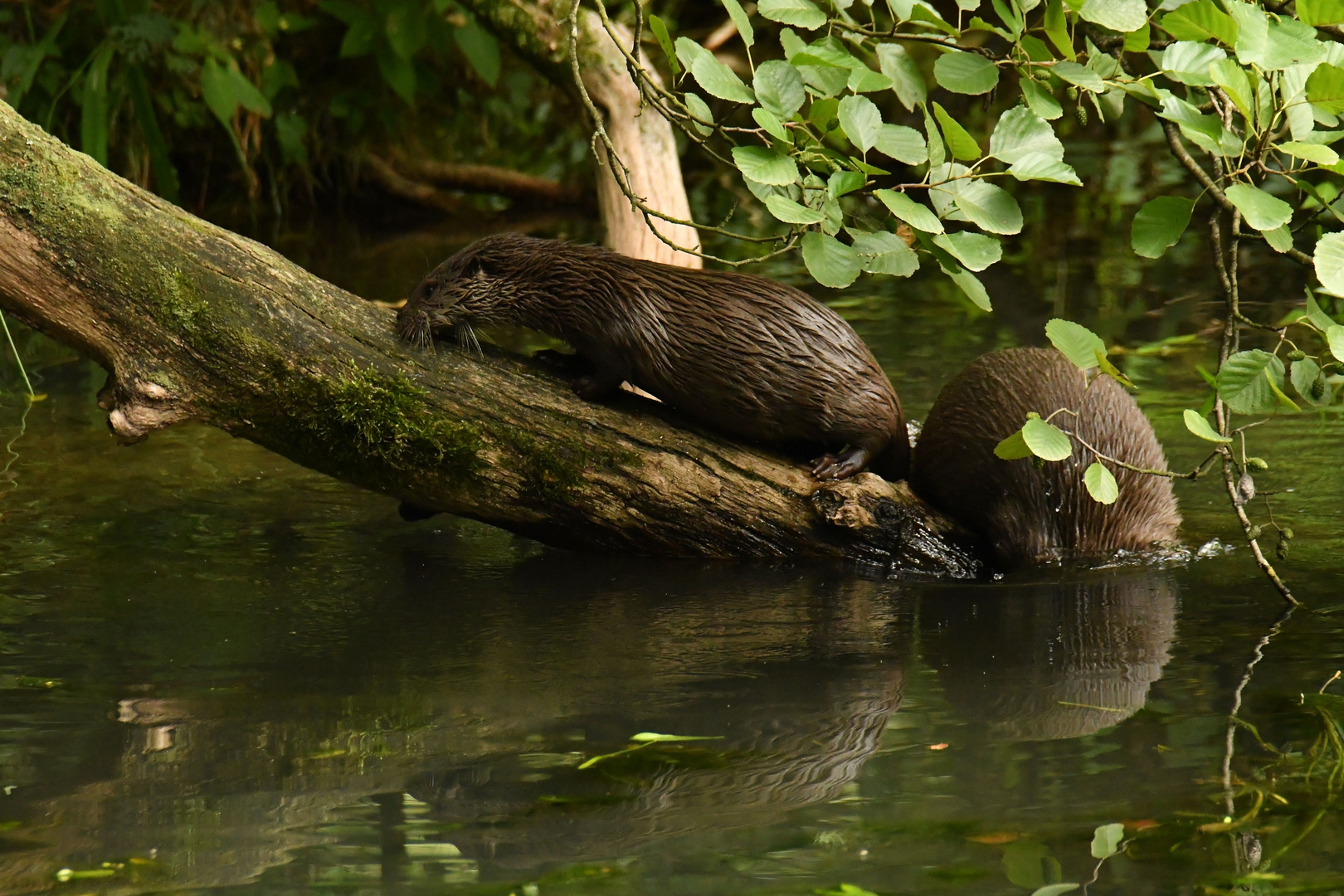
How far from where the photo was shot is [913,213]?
2.76m

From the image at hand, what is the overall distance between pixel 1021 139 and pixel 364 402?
1605 millimetres

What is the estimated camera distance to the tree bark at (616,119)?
5859 millimetres

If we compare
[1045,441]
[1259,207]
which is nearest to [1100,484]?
[1045,441]

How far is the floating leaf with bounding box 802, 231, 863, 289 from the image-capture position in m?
2.90

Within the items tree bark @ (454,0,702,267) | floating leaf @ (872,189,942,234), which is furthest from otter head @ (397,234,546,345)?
tree bark @ (454,0,702,267)

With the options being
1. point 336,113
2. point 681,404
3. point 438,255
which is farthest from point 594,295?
point 336,113

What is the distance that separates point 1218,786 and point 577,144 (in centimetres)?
907

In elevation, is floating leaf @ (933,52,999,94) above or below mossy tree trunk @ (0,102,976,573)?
above

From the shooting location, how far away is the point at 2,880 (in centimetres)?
201


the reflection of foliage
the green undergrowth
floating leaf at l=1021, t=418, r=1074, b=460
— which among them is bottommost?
floating leaf at l=1021, t=418, r=1074, b=460

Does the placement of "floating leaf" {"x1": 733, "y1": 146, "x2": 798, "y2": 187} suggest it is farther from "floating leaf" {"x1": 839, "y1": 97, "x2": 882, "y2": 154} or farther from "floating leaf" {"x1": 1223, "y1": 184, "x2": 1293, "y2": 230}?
"floating leaf" {"x1": 1223, "y1": 184, "x2": 1293, "y2": 230}

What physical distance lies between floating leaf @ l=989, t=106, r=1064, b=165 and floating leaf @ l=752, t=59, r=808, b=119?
407 millimetres

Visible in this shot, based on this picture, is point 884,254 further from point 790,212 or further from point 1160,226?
point 1160,226

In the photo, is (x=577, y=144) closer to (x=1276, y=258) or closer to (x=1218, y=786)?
(x=1276, y=258)
